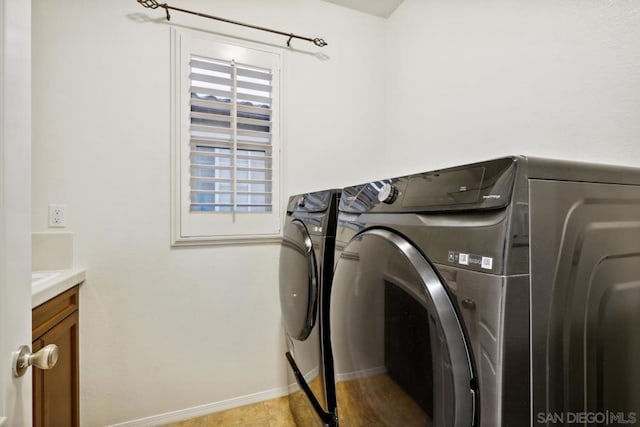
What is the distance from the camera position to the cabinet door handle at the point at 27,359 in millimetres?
591

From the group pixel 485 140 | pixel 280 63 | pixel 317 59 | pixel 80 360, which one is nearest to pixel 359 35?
pixel 317 59

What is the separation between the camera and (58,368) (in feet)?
4.24

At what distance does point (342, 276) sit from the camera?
3.14ft

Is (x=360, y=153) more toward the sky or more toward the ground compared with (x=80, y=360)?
more toward the sky

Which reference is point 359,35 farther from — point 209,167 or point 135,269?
point 135,269

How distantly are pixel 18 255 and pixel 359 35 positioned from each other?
7.52ft

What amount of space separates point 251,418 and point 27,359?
1465 millimetres

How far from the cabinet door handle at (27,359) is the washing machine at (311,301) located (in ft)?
2.66

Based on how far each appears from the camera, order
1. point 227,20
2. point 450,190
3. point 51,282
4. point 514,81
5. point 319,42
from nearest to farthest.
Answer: point 450,190, point 51,282, point 514,81, point 227,20, point 319,42

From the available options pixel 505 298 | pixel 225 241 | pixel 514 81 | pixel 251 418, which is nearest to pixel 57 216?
pixel 225 241

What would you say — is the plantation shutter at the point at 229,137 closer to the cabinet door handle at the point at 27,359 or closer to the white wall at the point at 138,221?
the white wall at the point at 138,221

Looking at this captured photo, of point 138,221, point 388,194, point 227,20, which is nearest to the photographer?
point 388,194

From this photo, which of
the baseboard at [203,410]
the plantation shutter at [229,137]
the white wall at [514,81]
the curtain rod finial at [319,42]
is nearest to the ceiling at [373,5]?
the white wall at [514,81]

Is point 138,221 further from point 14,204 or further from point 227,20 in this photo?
point 227,20
